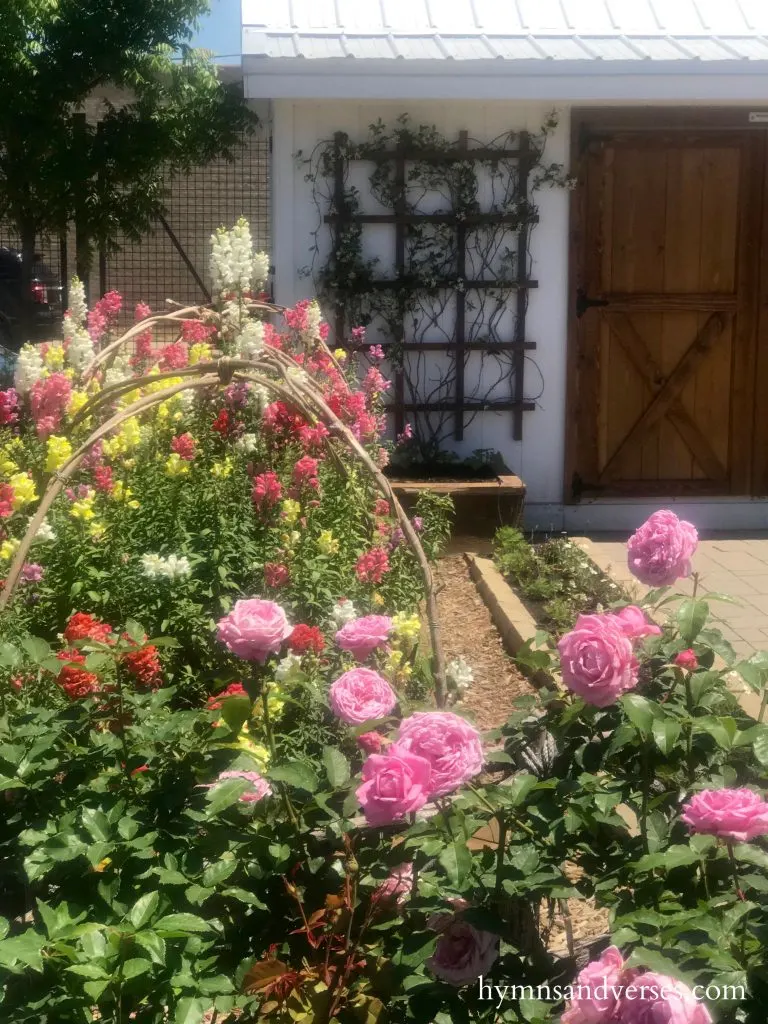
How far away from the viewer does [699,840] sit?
161cm

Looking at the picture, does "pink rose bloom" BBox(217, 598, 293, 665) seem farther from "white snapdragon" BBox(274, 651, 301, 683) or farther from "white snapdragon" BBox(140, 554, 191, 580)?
"white snapdragon" BBox(140, 554, 191, 580)

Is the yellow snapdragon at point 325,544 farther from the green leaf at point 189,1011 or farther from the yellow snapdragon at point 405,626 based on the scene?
the green leaf at point 189,1011

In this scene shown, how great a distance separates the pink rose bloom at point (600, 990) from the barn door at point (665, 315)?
20.6ft

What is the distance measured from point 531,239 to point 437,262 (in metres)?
0.60

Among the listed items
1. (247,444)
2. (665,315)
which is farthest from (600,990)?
(665,315)

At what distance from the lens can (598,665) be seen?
5.71 feet

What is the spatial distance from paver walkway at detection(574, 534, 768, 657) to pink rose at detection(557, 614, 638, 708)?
311 cm

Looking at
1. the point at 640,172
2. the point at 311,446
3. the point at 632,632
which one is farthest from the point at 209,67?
the point at 632,632

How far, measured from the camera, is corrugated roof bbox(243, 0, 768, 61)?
6871 mm

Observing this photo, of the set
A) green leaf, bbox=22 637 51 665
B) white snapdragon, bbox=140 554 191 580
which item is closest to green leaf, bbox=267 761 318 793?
green leaf, bbox=22 637 51 665

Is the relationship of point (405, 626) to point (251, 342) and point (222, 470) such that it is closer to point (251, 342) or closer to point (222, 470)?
point (222, 470)

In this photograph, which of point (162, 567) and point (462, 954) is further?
point (162, 567)

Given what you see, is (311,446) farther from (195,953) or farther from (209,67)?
(209,67)

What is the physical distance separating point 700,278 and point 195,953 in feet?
21.7
